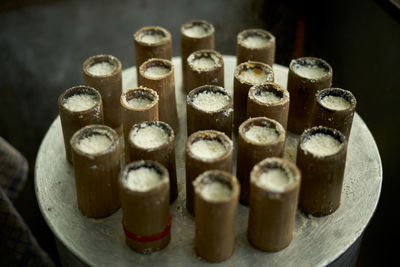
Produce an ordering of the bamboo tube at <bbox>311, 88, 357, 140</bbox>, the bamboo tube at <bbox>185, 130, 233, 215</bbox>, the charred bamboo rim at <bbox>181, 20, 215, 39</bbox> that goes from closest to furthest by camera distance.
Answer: the bamboo tube at <bbox>185, 130, 233, 215</bbox> → the bamboo tube at <bbox>311, 88, 357, 140</bbox> → the charred bamboo rim at <bbox>181, 20, 215, 39</bbox>

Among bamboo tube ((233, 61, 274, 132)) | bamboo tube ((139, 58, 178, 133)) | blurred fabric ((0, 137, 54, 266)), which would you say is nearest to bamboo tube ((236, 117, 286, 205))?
bamboo tube ((233, 61, 274, 132))

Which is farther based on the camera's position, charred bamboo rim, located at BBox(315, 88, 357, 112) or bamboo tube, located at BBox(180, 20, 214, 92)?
bamboo tube, located at BBox(180, 20, 214, 92)

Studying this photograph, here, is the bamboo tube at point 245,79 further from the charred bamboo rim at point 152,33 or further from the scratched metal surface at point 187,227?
the charred bamboo rim at point 152,33

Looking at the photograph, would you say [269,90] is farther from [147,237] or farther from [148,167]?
[147,237]

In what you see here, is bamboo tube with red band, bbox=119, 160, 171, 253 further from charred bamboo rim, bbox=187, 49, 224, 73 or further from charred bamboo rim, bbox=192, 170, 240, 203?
charred bamboo rim, bbox=187, 49, 224, 73

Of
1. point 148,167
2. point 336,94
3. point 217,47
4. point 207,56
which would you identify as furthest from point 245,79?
point 217,47

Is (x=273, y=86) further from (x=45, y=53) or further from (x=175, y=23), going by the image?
(x=45, y=53)

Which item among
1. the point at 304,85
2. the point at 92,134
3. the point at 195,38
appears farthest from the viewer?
the point at 195,38

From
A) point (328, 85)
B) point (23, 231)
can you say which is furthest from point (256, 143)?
point (23, 231)
